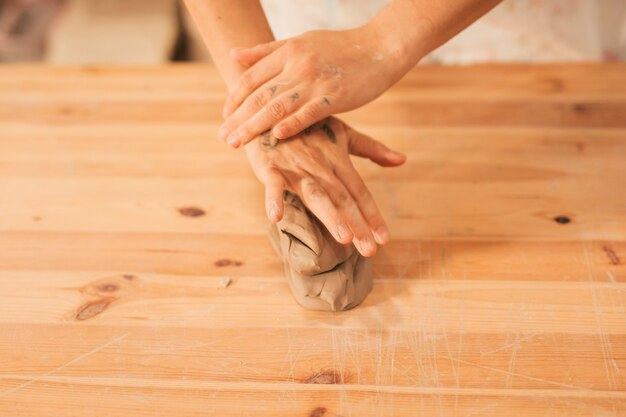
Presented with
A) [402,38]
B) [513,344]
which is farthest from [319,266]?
[402,38]

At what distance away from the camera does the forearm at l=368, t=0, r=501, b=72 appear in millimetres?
972

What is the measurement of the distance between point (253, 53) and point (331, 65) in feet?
0.44

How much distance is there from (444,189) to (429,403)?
45cm

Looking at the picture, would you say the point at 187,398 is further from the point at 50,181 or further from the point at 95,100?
the point at 95,100

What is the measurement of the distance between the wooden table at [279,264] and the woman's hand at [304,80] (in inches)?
7.2

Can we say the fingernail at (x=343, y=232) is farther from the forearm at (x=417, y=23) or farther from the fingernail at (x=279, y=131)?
the forearm at (x=417, y=23)

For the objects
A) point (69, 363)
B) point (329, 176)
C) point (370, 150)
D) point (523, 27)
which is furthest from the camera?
point (523, 27)

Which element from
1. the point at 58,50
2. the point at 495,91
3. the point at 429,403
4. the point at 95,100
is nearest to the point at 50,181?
the point at 95,100

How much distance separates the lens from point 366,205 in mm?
905

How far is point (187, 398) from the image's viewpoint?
749mm

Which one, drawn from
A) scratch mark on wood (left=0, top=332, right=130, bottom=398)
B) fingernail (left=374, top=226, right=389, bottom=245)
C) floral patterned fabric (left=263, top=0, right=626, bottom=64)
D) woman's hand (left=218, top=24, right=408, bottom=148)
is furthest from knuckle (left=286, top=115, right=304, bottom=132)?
floral patterned fabric (left=263, top=0, right=626, bottom=64)

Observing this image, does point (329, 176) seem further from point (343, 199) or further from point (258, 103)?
point (258, 103)

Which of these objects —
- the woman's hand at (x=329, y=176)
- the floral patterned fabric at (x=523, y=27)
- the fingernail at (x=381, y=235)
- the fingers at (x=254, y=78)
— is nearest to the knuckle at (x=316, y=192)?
the woman's hand at (x=329, y=176)

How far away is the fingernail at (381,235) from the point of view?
880 mm
